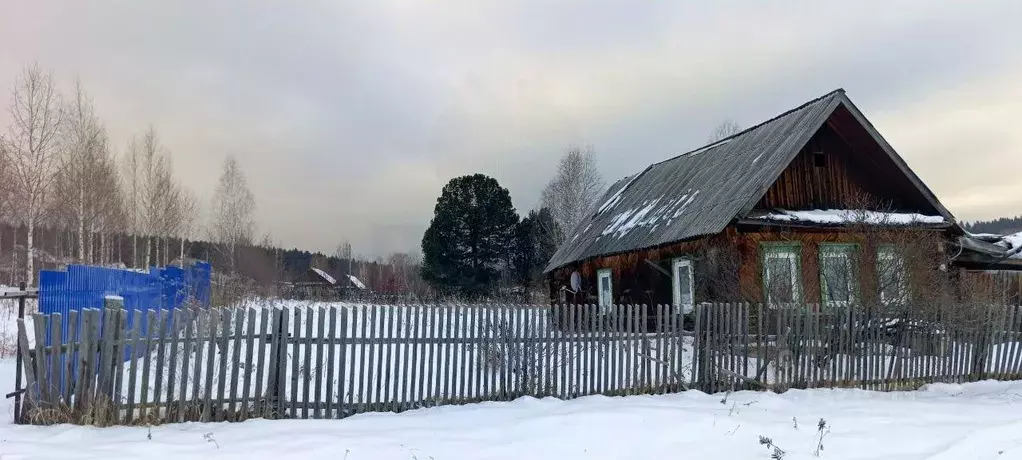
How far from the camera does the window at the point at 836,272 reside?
13.9 meters

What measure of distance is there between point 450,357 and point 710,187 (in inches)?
424

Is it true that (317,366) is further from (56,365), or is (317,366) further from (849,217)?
(849,217)

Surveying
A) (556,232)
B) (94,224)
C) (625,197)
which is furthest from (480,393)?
(556,232)

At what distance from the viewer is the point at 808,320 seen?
414 inches

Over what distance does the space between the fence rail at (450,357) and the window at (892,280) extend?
0.77 metres

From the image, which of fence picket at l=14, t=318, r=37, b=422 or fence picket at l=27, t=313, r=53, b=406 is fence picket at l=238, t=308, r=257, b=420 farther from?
fence picket at l=14, t=318, r=37, b=422

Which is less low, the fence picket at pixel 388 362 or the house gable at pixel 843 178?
the house gable at pixel 843 178

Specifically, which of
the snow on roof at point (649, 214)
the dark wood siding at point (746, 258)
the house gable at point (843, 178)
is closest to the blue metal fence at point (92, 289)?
the dark wood siding at point (746, 258)

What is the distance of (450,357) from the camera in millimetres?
9102

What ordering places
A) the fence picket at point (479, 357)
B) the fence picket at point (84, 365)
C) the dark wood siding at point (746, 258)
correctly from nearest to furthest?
the fence picket at point (84, 365) < the fence picket at point (479, 357) < the dark wood siding at point (746, 258)

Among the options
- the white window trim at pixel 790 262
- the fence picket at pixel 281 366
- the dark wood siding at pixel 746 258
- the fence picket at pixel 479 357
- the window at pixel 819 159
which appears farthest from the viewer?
the window at pixel 819 159

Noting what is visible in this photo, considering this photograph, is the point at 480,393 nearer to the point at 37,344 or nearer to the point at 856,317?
the point at 37,344

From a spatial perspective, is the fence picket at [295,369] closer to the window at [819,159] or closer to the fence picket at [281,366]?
the fence picket at [281,366]

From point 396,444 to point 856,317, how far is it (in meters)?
7.66
